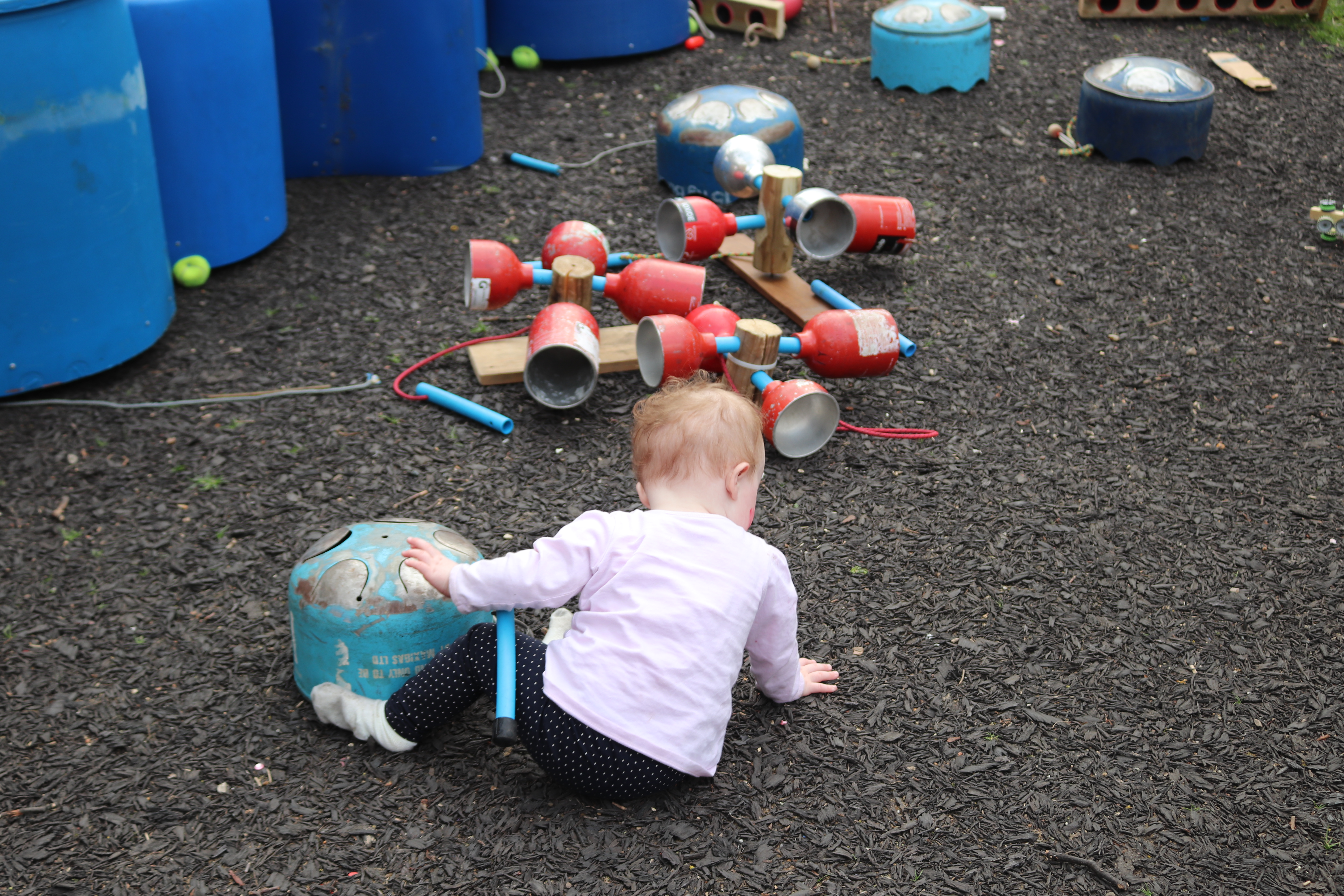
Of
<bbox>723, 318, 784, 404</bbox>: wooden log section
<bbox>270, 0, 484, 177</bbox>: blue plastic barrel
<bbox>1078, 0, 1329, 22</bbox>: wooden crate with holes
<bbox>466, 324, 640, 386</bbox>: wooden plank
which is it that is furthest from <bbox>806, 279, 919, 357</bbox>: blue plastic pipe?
<bbox>1078, 0, 1329, 22</bbox>: wooden crate with holes

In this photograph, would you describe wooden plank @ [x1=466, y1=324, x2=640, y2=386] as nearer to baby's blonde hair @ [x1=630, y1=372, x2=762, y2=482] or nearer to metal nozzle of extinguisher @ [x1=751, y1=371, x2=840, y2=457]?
metal nozzle of extinguisher @ [x1=751, y1=371, x2=840, y2=457]

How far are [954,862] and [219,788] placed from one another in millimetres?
1510

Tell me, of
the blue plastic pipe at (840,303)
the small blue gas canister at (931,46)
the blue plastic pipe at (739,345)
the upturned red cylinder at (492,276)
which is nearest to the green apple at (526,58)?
the small blue gas canister at (931,46)

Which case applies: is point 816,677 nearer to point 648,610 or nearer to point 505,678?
point 648,610

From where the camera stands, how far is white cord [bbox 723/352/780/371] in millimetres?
3543

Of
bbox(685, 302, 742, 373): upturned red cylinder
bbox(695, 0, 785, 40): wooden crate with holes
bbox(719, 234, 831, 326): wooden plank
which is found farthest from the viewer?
bbox(695, 0, 785, 40): wooden crate with holes

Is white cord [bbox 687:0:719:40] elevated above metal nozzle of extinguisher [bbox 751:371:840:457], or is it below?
above

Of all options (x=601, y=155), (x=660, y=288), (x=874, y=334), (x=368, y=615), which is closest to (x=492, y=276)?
(x=660, y=288)

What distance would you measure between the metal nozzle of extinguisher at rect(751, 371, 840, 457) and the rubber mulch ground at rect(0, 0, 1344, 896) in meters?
0.07

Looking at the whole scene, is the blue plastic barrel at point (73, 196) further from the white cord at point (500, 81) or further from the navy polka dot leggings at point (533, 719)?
the white cord at point (500, 81)

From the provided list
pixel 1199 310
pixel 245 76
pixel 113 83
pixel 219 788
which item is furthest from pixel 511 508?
pixel 1199 310

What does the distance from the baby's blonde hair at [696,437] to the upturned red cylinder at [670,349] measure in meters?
1.13

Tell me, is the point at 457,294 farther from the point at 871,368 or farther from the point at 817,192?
the point at 871,368

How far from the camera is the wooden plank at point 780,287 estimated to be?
425cm
